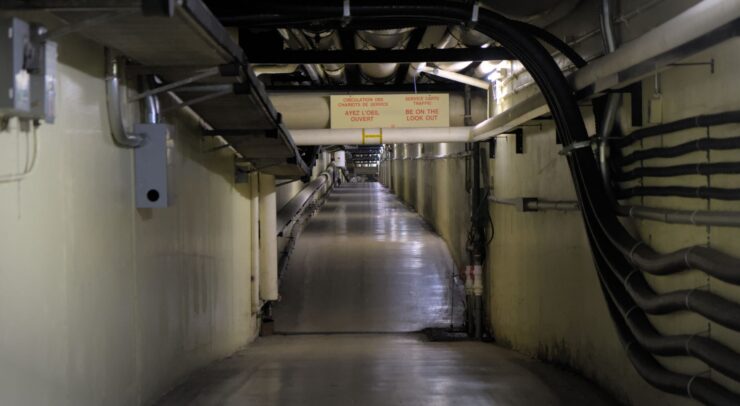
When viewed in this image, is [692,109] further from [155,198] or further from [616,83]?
[155,198]

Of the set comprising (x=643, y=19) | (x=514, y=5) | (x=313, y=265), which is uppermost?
(x=514, y=5)

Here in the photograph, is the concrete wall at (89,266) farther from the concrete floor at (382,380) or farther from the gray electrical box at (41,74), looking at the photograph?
the concrete floor at (382,380)

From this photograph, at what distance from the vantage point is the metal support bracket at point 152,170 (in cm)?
375

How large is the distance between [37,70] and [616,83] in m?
2.58

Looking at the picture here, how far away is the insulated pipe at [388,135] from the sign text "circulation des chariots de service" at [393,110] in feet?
0.26

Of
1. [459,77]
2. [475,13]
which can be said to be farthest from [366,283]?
[475,13]

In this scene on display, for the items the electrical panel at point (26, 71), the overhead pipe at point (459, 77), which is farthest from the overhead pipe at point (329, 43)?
the electrical panel at point (26, 71)

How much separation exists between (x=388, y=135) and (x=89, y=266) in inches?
199

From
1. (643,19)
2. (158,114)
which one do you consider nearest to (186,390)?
(158,114)

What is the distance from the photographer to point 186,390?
4.42m

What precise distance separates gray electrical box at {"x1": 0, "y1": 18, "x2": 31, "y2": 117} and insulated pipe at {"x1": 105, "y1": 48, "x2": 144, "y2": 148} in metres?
0.99

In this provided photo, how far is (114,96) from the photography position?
3449 millimetres

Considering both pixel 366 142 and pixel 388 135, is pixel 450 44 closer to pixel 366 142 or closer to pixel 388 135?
pixel 388 135

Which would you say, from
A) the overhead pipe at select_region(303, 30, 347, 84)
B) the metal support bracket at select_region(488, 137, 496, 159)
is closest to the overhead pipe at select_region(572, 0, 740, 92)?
the overhead pipe at select_region(303, 30, 347, 84)
